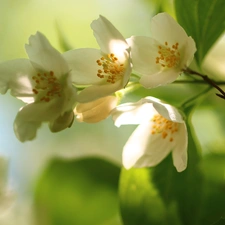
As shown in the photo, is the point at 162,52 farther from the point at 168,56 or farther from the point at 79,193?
the point at 79,193

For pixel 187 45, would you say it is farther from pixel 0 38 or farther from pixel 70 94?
pixel 0 38

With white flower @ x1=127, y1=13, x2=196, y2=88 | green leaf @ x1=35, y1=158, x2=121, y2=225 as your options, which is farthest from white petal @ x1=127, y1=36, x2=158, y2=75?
green leaf @ x1=35, y1=158, x2=121, y2=225

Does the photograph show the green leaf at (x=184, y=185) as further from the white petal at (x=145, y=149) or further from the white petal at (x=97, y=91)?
the white petal at (x=97, y=91)

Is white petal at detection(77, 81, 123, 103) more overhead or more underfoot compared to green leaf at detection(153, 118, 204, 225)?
more overhead

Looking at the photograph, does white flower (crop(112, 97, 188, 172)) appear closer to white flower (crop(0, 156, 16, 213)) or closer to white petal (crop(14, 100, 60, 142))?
white petal (crop(14, 100, 60, 142))

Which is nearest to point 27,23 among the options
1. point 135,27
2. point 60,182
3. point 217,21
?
point 135,27

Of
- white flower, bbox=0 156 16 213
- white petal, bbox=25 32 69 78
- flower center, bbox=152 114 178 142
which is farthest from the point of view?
white flower, bbox=0 156 16 213

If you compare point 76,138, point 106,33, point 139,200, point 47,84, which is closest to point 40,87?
point 47,84

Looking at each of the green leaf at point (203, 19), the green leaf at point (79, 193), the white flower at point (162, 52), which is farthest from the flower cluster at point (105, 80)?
the green leaf at point (79, 193)
